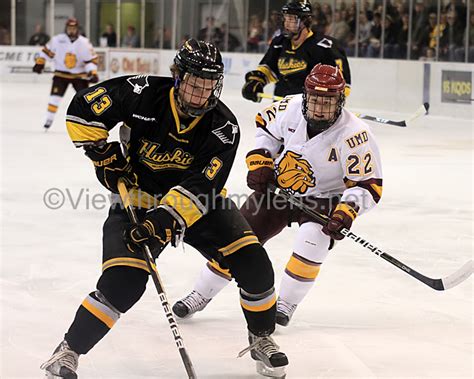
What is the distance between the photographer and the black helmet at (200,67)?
2.50m

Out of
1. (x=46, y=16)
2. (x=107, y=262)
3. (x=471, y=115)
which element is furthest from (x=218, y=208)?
(x=46, y=16)

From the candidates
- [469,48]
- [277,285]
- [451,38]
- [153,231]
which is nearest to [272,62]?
[277,285]

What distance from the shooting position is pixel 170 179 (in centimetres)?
270

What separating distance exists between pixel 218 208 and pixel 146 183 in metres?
0.23

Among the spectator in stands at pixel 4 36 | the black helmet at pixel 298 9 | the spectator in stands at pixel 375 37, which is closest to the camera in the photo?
the black helmet at pixel 298 9

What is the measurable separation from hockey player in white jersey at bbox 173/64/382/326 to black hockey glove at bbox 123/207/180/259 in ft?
2.27

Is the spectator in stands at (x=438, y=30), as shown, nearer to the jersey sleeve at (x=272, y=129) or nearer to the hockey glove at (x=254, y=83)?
the hockey glove at (x=254, y=83)

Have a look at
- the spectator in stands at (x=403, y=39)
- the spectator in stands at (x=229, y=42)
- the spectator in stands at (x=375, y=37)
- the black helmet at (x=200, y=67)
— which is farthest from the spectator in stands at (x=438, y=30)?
the black helmet at (x=200, y=67)

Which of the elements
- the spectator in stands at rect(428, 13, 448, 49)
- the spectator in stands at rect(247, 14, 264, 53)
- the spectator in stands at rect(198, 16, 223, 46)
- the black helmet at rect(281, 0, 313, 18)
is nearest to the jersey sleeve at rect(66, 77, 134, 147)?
the black helmet at rect(281, 0, 313, 18)

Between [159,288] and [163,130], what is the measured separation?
0.46m

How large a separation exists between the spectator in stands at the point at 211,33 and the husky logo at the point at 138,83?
13.7 m

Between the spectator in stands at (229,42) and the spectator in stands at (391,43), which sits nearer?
the spectator in stands at (391,43)

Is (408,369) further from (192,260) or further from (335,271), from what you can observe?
(192,260)

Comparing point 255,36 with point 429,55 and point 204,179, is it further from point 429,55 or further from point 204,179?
point 204,179
